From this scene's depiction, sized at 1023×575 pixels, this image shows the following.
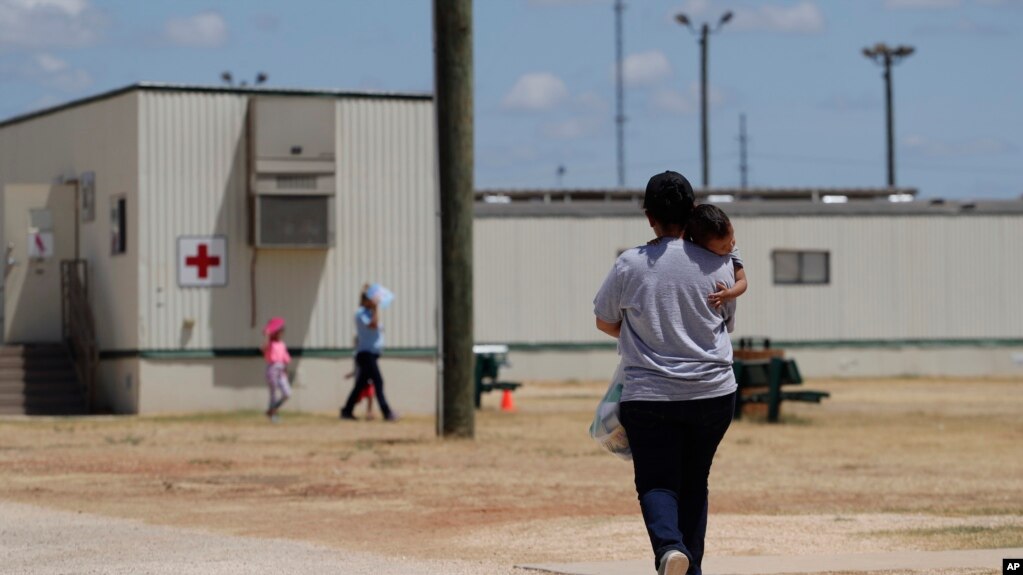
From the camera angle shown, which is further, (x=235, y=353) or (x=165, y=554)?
(x=235, y=353)

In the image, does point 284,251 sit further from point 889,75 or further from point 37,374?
point 889,75

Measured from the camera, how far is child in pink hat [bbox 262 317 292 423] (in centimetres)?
2231

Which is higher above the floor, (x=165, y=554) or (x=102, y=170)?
(x=102, y=170)

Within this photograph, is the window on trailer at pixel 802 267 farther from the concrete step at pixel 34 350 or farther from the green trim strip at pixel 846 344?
the concrete step at pixel 34 350

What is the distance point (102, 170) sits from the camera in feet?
82.4

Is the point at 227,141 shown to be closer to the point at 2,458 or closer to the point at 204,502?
the point at 2,458

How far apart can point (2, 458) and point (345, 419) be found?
6.27 m

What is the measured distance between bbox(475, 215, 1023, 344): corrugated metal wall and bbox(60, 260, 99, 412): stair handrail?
12217 millimetres

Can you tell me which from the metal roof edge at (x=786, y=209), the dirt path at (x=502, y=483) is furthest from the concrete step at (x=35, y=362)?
the metal roof edge at (x=786, y=209)

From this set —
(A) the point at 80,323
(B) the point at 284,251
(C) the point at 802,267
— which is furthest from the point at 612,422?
(C) the point at 802,267

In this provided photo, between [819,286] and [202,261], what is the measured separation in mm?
17959

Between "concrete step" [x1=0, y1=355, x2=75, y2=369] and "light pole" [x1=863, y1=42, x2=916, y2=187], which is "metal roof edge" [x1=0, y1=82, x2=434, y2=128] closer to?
"concrete step" [x1=0, y1=355, x2=75, y2=369]

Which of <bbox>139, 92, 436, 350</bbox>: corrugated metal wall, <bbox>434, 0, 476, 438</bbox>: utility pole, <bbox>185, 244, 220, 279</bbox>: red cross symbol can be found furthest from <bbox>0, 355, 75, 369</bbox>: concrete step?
<bbox>434, 0, 476, 438</bbox>: utility pole

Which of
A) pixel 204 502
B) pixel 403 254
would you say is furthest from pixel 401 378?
pixel 204 502
